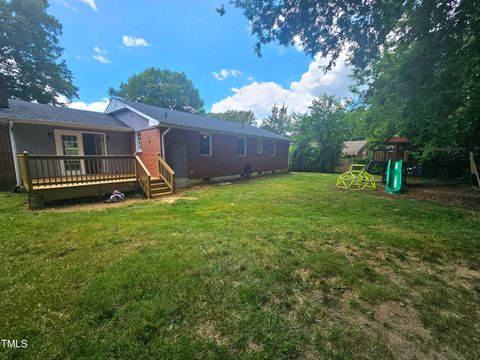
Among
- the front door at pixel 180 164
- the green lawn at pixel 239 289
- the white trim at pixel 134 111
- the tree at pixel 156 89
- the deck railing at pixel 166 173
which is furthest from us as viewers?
the tree at pixel 156 89

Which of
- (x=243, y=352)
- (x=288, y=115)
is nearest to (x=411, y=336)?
(x=243, y=352)

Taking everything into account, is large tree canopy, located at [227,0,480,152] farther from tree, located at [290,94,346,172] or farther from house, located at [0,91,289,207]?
tree, located at [290,94,346,172]

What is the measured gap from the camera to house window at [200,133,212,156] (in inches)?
458

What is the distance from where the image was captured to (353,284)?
257 cm

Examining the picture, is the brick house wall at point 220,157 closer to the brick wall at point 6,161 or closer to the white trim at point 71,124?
the white trim at point 71,124

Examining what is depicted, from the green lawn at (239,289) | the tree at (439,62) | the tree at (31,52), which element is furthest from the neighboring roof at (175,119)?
the tree at (31,52)

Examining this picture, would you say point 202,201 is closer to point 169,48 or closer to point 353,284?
point 353,284

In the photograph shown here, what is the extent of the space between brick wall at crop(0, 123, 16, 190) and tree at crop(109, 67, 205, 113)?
25.9 metres

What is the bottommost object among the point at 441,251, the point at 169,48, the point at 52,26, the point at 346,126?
the point at 441,251

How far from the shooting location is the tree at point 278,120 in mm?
49031

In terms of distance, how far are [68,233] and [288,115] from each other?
164ft

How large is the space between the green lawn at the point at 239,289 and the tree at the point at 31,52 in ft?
77.8

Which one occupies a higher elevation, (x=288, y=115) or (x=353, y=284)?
(x=288, y=115)

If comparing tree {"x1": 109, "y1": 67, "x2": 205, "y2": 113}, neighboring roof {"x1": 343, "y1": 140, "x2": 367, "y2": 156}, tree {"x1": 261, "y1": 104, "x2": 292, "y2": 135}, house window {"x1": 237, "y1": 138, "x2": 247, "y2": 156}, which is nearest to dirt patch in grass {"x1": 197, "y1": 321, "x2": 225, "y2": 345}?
house window {"x1": 237, "y1": 138, "x2": 247, "y2": 156}
